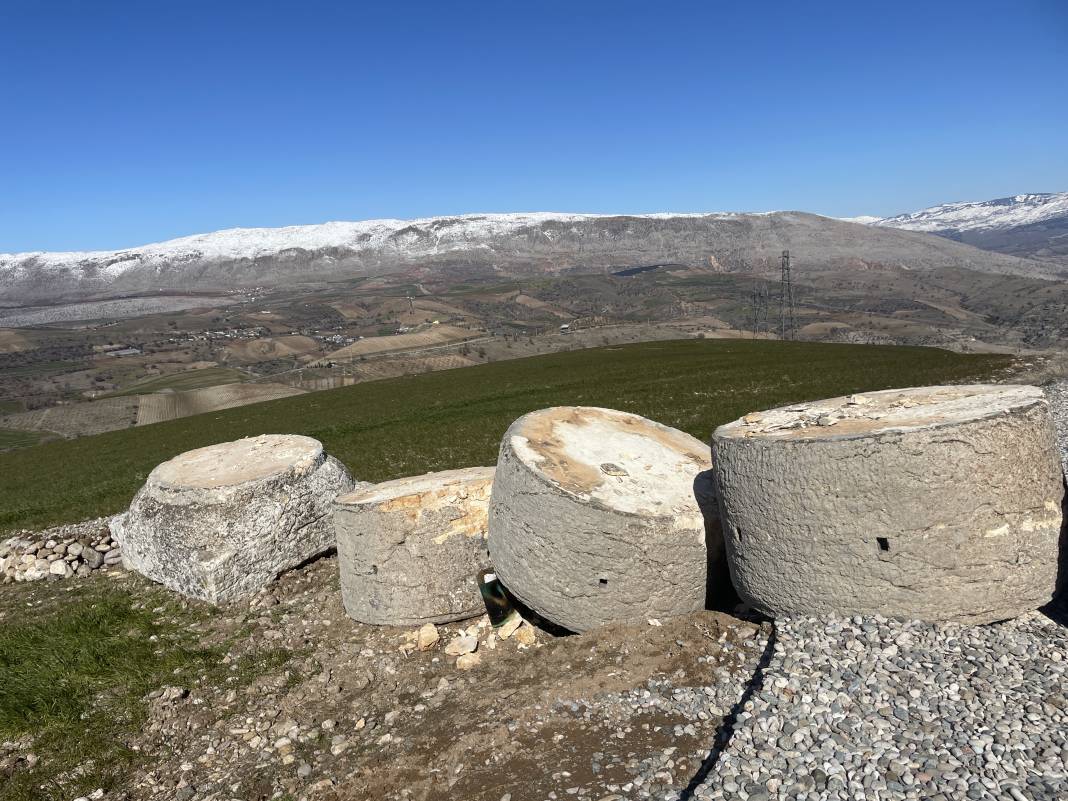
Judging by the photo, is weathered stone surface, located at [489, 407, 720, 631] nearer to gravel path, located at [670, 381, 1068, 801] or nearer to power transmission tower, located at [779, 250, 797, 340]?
gravel path, located at [670, 381, 1068, 801]

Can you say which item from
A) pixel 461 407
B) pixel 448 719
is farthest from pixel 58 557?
pixel 461 407

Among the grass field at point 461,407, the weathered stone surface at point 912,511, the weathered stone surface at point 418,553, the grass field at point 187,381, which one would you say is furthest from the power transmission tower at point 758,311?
the grass field at point 187,381

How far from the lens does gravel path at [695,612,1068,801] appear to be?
4773mm

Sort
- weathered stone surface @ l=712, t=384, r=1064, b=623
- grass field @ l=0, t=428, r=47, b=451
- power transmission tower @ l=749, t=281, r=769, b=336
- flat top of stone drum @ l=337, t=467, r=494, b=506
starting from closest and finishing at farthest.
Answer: weathered stone surface @ l=712, t=384, r=1064, b=623 → flat top of stone drum @ l=337, t=467, r=494, b=506 → grass field @ l=0, t=428, r=47, b=451 → power transmission tower @ l=749, t=281, r=769, b=336

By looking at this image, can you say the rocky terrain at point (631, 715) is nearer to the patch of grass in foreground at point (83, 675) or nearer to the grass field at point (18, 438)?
the patch of grass in foreground at point (83, 675)

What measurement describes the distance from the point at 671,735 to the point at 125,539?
11.0 metres

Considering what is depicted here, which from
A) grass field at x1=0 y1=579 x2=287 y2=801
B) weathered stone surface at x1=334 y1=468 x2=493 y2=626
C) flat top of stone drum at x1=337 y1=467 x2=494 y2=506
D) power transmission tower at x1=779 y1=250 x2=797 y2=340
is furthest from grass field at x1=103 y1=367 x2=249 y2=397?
weathered stone surface at x1=334 y1=468 x2=493 y2=626

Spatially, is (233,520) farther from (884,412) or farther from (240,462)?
(884,412)

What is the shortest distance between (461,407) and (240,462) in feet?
70.4

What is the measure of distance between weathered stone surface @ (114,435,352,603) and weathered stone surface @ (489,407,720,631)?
4.09 metres

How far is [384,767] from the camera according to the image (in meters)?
6.48

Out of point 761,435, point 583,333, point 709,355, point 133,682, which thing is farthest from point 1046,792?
point 583,333

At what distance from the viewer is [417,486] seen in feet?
33.0

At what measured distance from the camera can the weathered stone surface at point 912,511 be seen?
6.27m
